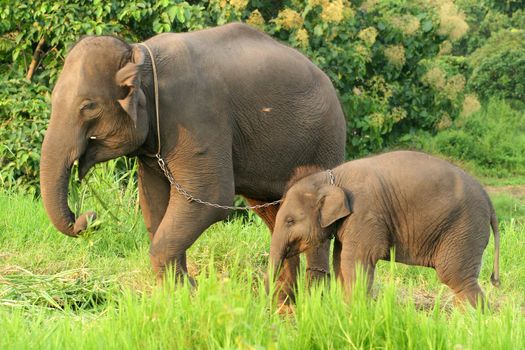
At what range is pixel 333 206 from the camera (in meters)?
5.23

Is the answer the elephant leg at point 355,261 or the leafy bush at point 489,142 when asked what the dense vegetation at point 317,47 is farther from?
the elephant leg at point 355,261

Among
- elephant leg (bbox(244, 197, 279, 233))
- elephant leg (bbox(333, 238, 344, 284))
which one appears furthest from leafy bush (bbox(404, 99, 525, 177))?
elephant leg (bbox(333, 238, 344, 284))

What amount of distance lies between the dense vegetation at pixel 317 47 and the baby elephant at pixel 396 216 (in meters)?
3.55

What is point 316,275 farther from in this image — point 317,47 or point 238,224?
point 317,47

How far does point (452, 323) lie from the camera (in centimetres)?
444

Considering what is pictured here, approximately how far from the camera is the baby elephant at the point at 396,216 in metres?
5.28

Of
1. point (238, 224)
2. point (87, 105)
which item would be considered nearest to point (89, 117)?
point (87, 105)

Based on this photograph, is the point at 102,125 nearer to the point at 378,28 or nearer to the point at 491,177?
the point at 378,28

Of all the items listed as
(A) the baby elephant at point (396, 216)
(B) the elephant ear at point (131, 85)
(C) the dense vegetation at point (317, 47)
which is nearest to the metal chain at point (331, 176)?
(A) the baby elephant at point (396, 216)

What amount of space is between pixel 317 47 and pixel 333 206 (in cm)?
450

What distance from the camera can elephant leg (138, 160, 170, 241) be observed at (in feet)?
19.1

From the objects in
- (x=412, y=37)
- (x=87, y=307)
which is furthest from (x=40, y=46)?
(x=87, y=307)

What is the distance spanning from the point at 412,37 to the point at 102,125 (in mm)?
5600

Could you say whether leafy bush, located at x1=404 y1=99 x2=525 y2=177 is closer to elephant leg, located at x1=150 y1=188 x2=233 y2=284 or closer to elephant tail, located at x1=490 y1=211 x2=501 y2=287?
elephant tail, located at x1=490 y1=211 x2=501 y2=287
